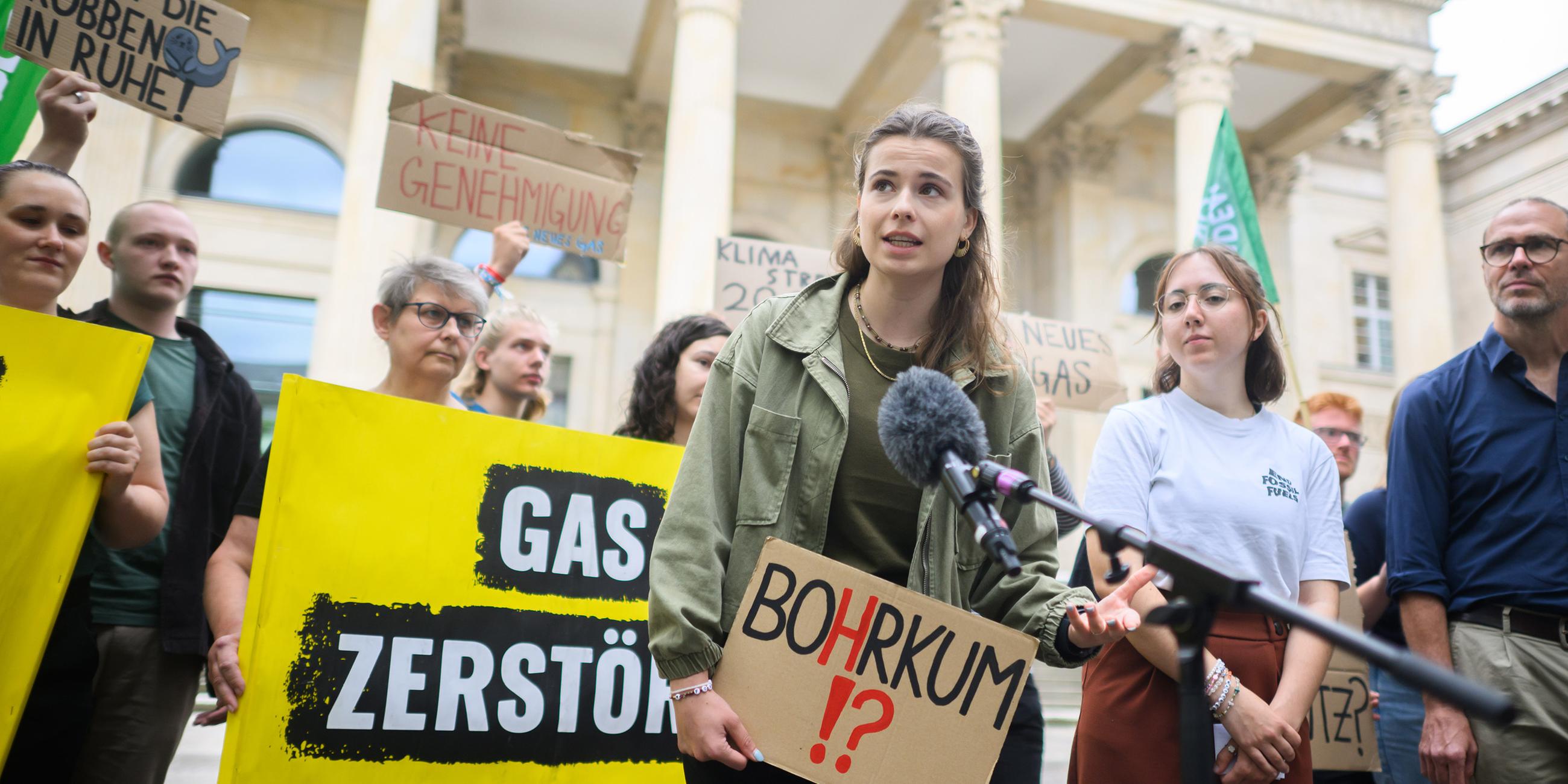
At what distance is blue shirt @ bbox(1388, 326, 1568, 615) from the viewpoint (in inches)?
113

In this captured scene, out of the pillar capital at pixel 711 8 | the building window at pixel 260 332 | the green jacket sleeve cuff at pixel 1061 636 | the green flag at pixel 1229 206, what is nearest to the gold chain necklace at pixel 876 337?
the green jacket sleeve cuff at pixel 1061 636

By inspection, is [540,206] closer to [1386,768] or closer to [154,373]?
[154,373]

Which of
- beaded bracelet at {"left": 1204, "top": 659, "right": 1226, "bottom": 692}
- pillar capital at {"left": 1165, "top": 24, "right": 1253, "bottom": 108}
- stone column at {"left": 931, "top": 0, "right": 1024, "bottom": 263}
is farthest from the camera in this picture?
pillar capital at {"left": 1165, "top": 24, "right": 1253, "bottom": 108}

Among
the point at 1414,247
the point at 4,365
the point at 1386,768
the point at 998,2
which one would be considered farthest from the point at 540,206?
the point at 1414,247

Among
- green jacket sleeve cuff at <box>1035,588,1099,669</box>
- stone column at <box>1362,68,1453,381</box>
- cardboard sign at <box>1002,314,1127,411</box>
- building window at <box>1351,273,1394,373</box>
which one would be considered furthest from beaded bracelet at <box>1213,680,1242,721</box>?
building window at <box>1351,273,1394,373</box>

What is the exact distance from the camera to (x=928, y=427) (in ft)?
5.24

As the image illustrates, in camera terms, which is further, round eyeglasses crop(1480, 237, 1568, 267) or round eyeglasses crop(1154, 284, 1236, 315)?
round eyeglasses crop(1480, 237, 1568, 267)

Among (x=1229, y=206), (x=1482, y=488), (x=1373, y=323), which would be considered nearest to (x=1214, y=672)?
(x=1482, y=488)

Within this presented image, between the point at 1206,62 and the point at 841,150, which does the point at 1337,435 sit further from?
the point at 841,150

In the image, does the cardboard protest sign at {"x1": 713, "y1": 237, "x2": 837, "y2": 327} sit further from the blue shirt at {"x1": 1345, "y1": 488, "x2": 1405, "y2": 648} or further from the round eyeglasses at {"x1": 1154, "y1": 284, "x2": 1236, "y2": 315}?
the round eyeglasses at {"x1": 1154, "y1": 284, "x2": 1236, "y2": 315}

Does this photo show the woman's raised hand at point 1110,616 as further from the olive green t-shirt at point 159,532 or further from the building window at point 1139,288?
the building window at point 1139,288

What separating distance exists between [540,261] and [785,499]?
15.1 metres

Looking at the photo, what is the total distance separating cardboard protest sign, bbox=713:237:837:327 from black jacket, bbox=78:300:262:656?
11.5ft

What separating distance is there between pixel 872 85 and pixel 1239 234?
11.4 metres
